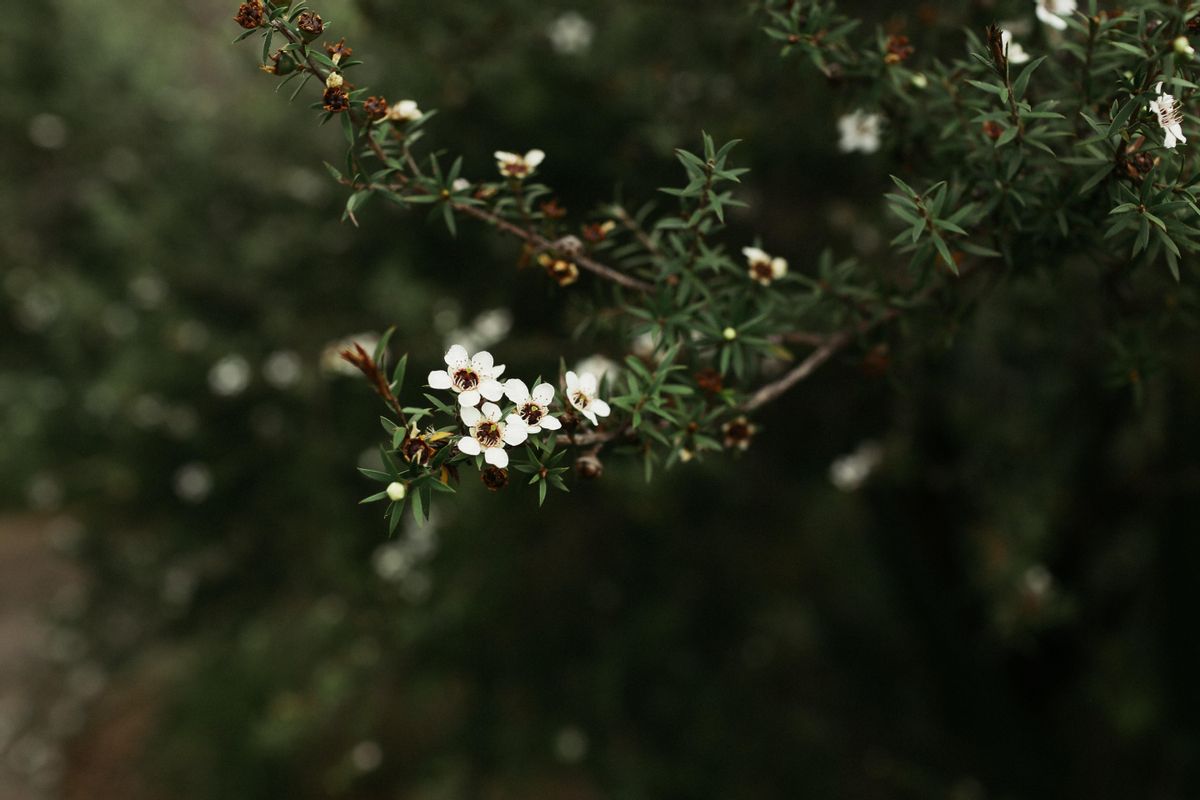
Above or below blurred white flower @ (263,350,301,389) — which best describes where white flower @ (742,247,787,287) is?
below

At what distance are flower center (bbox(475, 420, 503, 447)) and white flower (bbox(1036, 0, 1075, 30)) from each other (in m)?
1.21

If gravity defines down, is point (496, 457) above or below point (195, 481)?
below

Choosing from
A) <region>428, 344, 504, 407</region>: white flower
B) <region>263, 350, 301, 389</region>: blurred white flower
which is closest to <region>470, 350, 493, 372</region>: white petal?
<region>428, 344, 504, 407</region>: white flower

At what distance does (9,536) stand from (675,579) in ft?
22.4

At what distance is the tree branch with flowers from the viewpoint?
1.26 metres

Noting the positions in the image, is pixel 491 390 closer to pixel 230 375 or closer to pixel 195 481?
pixel 230 375

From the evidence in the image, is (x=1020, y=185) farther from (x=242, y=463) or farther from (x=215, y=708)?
(x=215, y=708)

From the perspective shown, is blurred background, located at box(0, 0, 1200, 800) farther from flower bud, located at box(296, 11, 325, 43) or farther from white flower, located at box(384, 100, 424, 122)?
flower bud, located at box(296, 11, 325, 43)

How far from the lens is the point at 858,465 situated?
118 inches

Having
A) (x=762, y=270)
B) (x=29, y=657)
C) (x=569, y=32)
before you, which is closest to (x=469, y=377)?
(x=762, y=270)

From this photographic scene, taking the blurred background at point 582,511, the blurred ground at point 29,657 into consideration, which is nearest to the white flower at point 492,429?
the blurred background at point 582,511

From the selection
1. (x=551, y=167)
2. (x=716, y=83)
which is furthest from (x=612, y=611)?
(x=716, y=83)

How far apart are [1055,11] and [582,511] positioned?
258 centimetres

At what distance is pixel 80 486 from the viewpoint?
14.9ft
